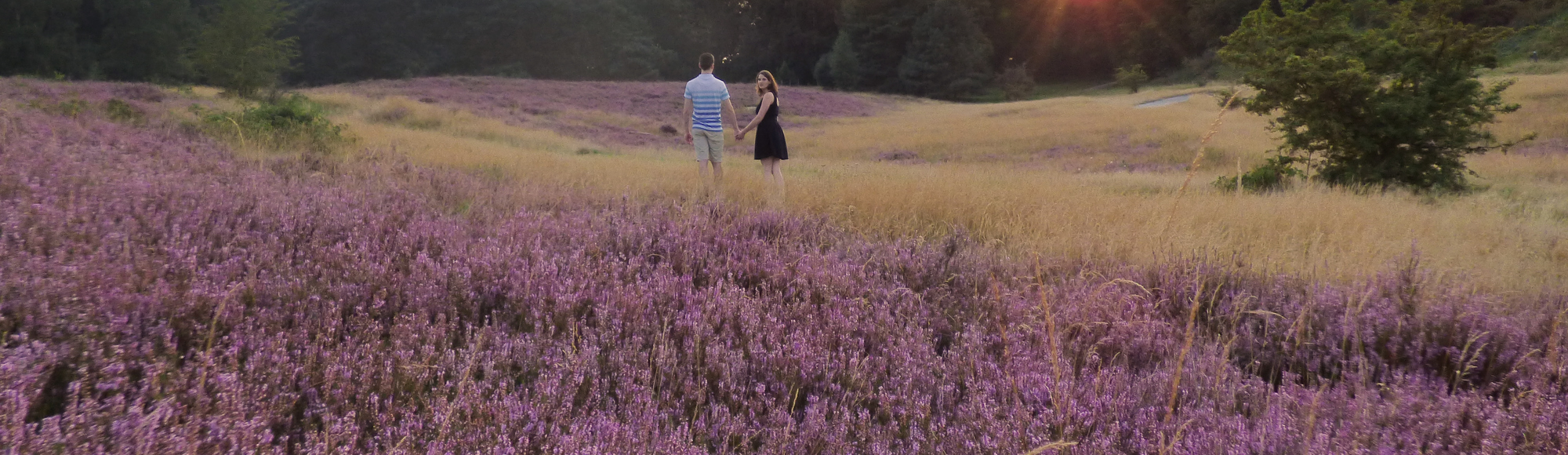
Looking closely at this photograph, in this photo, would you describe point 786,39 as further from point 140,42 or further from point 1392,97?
point 1392,97

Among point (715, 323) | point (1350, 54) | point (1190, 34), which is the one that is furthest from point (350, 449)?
point (1190, 34)

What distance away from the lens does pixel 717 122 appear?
27.0ft

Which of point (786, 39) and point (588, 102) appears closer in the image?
point (588, 102)

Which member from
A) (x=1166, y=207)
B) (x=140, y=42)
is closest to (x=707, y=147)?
(x=1166, y=207)

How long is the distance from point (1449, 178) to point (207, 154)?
1388 centimetres

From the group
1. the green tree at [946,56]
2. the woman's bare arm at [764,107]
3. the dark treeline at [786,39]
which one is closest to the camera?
the woman's bare arm at [764,107]

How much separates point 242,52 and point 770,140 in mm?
22638

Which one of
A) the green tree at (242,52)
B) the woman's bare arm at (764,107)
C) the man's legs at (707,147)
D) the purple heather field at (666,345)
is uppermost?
the green tree at (242,52)

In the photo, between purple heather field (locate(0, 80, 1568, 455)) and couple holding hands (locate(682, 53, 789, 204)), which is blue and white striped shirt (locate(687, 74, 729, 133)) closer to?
couple holding hands (locate(682, 53, 789, 204))

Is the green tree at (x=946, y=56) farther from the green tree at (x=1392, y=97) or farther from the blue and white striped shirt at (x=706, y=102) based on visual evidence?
the blue and white striped shirt at (x=706, y=102)

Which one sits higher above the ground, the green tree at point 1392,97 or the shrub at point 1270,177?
the green tree at point 1392,97

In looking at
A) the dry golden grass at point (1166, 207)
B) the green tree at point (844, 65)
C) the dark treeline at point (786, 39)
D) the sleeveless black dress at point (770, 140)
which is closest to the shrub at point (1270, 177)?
the dry golden grass at point (1166, 207)

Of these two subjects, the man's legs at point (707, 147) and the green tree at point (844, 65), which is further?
the green tree at point (844, 65)

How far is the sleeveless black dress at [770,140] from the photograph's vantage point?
787cm
